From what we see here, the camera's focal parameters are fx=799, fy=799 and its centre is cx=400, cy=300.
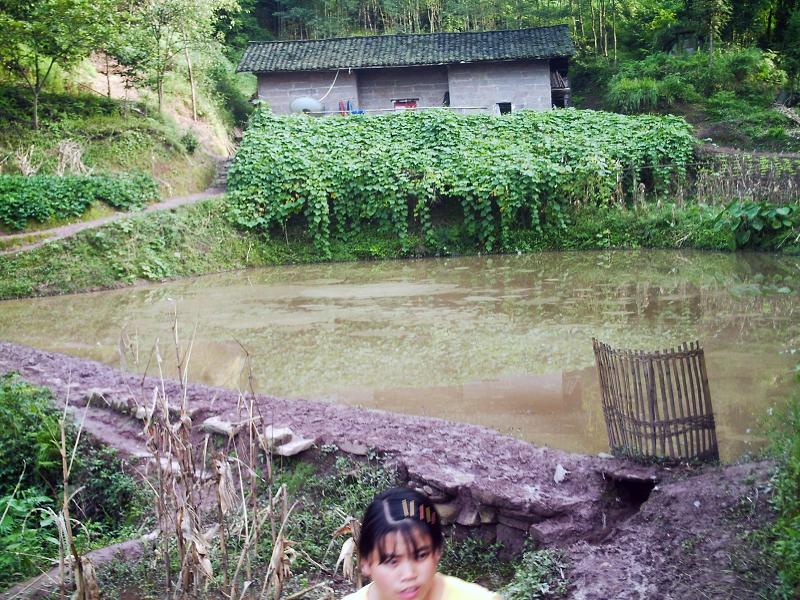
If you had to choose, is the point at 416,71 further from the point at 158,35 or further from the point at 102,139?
the point at 102,139

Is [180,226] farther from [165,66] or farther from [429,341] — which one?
[429,341]

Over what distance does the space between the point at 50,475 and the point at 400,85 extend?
19.9m

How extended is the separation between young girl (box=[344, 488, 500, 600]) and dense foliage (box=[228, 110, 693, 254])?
14.8m

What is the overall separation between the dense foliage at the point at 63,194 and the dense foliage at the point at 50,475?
9897 millimetres

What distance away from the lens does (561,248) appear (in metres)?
16.4

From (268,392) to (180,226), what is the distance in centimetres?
928

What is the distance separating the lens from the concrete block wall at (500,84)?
23172 mm

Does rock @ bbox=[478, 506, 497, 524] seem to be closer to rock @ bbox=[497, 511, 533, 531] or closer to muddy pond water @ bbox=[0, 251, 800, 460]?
rock @ bbox=[497, 511, 533, 531]

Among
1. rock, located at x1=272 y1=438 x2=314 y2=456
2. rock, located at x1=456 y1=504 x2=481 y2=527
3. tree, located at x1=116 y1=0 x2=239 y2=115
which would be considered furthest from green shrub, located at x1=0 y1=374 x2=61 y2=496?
tree, located at x1=116 y1=0 x2=239 y2=115

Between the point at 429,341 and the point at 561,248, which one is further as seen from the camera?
the point at 561,248

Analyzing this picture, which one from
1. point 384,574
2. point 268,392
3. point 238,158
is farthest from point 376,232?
point 384,574

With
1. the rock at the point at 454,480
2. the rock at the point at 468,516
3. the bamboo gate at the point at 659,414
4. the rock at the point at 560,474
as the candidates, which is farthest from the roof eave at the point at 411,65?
the rock at the point at 468,516

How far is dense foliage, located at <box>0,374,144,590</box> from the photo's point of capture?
5.29 m

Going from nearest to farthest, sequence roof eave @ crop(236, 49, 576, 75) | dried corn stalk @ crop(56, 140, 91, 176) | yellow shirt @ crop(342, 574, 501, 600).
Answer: yellow shirt @ crop(342, 574, 501, 600)
dried corn stalk @ crop(56, 140, 91, 176)
roof eave @ crop(236, 49, 576, 75)
